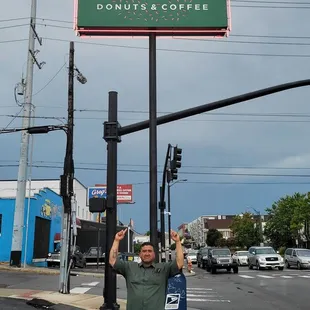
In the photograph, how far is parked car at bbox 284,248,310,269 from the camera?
1396 inches

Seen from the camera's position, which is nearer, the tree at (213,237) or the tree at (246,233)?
the tree at (246,233)

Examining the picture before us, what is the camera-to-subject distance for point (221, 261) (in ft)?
108

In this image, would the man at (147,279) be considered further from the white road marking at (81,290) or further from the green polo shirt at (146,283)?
the white road marking at (81,290)

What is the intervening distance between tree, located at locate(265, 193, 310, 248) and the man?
58090 mm

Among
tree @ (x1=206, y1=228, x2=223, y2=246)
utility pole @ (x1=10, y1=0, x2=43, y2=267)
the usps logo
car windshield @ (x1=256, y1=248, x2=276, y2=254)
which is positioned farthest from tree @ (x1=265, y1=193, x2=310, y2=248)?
the usps logo

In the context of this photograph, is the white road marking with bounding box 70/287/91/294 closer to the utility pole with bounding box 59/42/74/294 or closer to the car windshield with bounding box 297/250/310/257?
the utility pole with bounding box 59/42/74/294

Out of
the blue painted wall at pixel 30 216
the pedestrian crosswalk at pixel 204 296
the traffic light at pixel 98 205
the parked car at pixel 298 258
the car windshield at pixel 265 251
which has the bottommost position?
the pedestrian crosswalk at pixel 204 296

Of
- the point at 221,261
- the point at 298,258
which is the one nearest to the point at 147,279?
the point at 221,261

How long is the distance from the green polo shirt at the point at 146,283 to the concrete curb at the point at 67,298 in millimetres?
7982

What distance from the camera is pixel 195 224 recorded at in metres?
183

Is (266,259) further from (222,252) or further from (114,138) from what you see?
(114,138)

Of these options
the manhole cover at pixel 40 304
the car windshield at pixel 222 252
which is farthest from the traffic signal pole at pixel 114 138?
the car windshield at pixel 222 252

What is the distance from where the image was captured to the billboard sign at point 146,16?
11570mm

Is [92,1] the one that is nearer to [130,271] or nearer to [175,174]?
[130,271]
